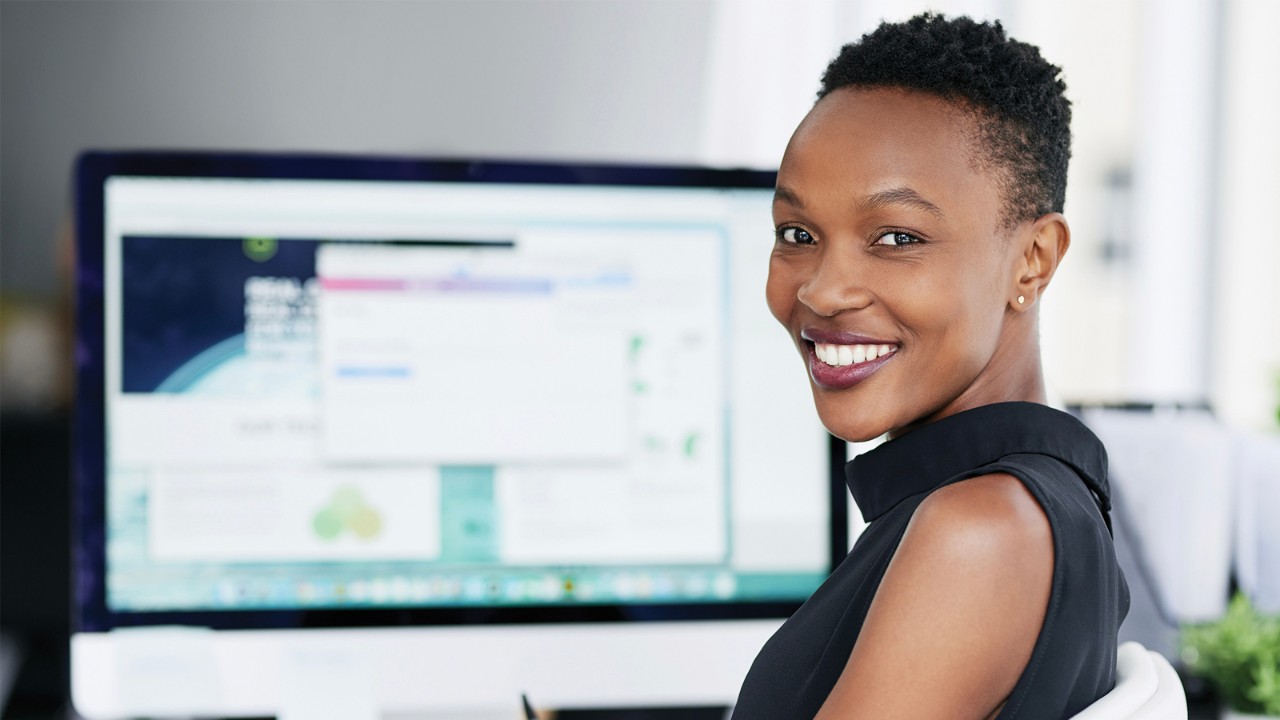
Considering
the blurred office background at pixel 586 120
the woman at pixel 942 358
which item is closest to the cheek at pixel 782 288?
the woman at pixel 942 358

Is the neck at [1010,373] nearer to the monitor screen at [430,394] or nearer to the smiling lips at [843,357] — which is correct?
the smiling lips at [843,357]

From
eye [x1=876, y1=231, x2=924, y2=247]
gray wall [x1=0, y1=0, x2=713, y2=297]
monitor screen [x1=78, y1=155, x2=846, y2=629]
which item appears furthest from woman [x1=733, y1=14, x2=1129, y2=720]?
gray wall [x1=0, y1=0, x2=713, y2=297]

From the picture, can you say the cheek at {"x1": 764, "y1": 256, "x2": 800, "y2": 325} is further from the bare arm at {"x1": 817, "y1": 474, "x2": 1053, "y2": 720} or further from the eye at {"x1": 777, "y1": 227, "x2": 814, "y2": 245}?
the bare arm at {"x1": 817, "y1": 474, "x2": 1053, "y2": 720}

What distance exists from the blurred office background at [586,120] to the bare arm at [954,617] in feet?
5.46

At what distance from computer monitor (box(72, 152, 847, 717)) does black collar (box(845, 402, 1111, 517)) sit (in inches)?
12.7

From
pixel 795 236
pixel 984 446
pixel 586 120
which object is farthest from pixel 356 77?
pixel 984 446

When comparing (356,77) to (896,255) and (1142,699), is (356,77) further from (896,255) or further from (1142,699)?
(1142,699)

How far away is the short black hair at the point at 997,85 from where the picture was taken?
1.81 feet

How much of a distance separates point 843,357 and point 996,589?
172 mm

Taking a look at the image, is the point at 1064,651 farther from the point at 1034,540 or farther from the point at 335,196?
the point at 335,196

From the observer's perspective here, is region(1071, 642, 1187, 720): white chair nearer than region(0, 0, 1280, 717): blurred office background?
Yes

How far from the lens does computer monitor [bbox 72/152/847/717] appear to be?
879 mm

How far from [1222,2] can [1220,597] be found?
1661 millimetres

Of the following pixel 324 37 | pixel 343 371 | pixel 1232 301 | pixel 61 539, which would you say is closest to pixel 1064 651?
pixel 343 371
